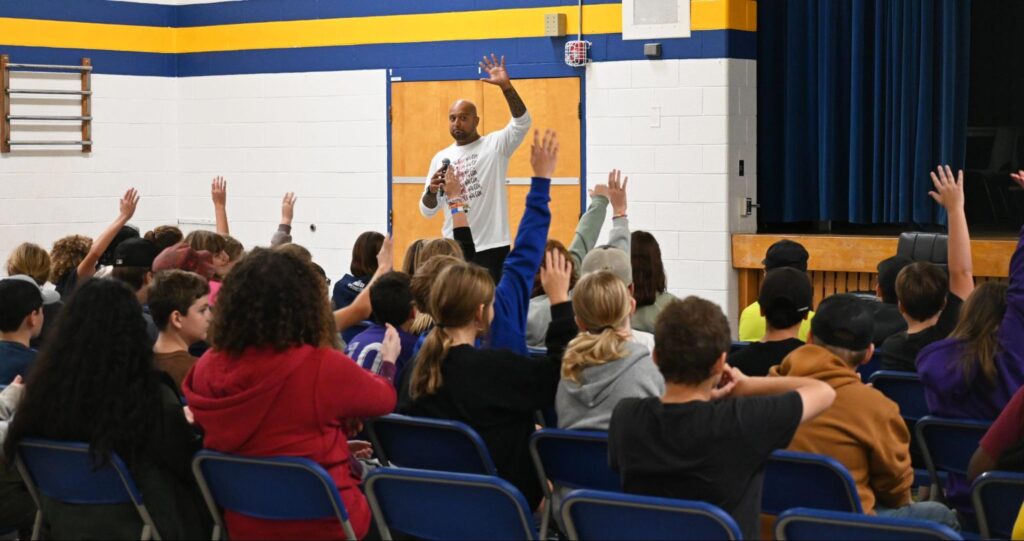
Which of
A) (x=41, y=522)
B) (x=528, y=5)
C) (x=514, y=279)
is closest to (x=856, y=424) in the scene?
(x=514, y=279)

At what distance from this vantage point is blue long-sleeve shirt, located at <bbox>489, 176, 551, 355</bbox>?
399cm

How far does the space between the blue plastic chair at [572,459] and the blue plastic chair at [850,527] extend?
2.50 ft

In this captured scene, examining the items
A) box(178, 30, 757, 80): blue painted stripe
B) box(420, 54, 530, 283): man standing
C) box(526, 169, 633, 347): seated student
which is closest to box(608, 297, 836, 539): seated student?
box(526, 169, 633, 347): seated student

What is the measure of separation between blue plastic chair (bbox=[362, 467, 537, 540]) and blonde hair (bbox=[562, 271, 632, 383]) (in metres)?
0.57

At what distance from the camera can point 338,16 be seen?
33.4 ft

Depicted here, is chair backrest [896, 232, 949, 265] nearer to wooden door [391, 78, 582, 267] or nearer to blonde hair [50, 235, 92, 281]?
wooden door [391, 78, 582, 267]

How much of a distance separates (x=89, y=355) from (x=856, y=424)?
198cm

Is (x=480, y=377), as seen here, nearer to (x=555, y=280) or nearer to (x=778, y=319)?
(x=555, y=280)

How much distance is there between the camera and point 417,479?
297 cm

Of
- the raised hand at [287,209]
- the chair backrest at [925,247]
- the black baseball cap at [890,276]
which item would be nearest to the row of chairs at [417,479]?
the black baseball cap at [890,276]

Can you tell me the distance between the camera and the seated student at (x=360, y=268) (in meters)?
5.61

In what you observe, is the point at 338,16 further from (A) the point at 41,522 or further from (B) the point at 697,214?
(A) the point at 41,522

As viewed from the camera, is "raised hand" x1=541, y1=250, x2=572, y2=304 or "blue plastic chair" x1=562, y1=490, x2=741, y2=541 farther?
"raised hand" x1=541, y1=250, x2=572, y2=304

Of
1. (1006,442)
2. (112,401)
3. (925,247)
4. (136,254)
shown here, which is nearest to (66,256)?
(136,254)
